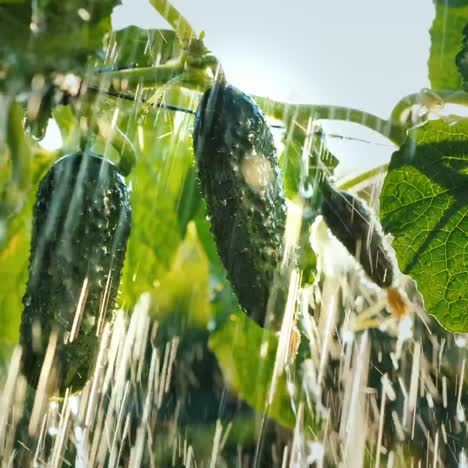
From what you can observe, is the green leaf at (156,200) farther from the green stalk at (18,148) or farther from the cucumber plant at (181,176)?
the green stalk at (18,148)

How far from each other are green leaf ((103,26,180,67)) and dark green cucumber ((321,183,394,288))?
259 millimetres

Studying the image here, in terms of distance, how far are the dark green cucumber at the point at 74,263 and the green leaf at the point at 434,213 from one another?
319mm

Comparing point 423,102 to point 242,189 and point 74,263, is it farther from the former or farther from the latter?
point 74,263

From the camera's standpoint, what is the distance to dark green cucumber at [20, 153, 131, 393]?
3.02ft

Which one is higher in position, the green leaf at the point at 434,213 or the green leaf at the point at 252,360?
the green leaf at the point at 434,213

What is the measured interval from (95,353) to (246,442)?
2.38 m

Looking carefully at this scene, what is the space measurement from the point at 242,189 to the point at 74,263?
0.66 ft

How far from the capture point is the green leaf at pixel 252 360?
131 cm

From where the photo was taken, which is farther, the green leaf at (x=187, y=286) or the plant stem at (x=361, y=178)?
the green leaf at (x=187, y=286)

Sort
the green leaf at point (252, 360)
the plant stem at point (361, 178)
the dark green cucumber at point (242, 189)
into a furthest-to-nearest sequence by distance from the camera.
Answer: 1. the green leaf at point (252, 360)
2. the plant stem at point (361, 178)
3. the dark green cucumber at point (242, 189)

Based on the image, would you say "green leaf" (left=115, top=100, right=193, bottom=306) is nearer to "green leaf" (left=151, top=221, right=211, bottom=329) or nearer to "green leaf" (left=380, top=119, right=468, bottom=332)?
"green leaf" (left=151, top=221, right=211, bottom=329)

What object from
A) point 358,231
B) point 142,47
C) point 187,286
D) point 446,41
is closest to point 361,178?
point 358,231

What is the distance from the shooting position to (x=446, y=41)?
3.94 feet

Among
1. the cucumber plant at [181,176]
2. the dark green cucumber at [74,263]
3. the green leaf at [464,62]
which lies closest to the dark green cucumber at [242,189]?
the cucumber plant at [181,176]
